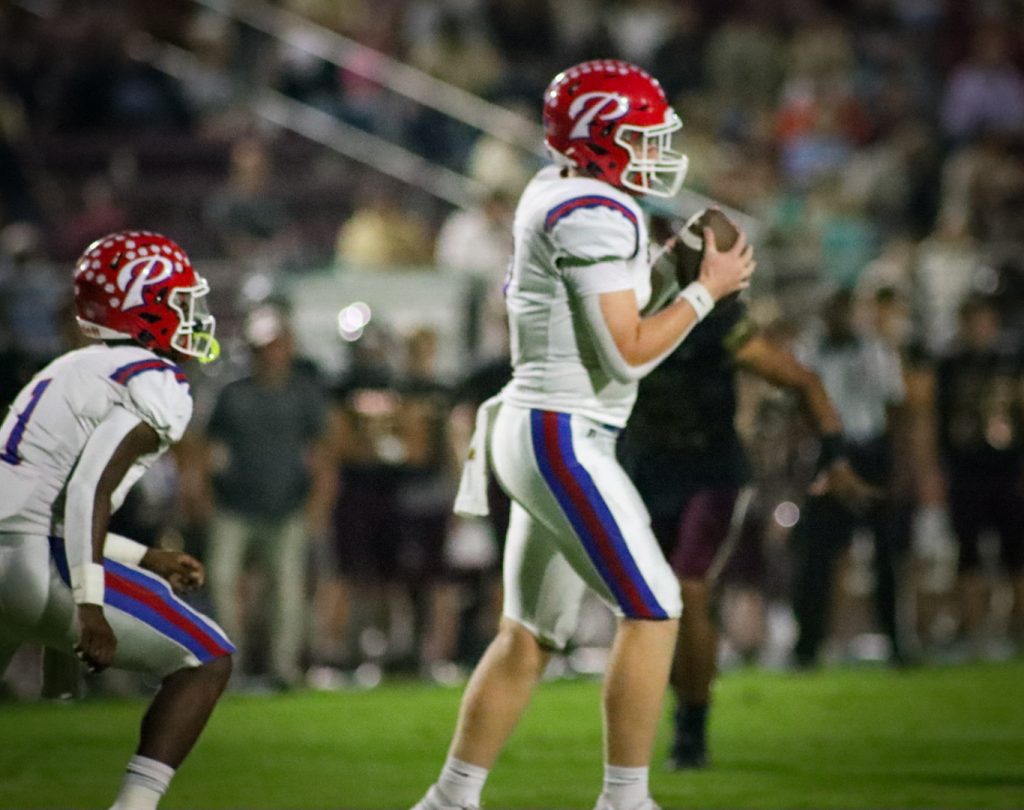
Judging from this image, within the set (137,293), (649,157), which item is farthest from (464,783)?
(649,157)

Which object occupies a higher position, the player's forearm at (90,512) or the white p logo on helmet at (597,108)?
the white p logo on helmet at (597,108)

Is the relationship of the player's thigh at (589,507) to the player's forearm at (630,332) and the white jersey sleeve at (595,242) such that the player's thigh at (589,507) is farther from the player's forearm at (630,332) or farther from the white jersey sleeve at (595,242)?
the white jersey sleeve at (595,242)

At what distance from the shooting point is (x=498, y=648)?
5.75 meters

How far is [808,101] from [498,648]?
11575 millimetres

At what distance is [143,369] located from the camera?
527 cm

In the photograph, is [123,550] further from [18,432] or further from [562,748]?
[562,748]

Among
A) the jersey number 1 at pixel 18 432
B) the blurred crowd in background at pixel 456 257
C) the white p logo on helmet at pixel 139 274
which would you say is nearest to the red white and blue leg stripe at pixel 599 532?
the white p logo on helmet at pixel 139 274

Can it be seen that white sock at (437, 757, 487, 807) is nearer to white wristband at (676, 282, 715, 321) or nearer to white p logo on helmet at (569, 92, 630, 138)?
white wristband at (676, 282, 715, 321)

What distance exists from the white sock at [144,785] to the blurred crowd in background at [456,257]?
477 cm

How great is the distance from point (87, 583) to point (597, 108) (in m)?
1.86

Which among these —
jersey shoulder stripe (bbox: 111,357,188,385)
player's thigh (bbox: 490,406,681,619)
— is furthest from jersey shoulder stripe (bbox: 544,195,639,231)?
jersey shoulder stripe (bbox: 111,357,188,385)

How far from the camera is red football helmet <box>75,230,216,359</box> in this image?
17.7 ft

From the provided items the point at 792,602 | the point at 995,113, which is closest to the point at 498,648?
the point at 792,602

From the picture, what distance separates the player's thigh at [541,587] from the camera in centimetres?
576
